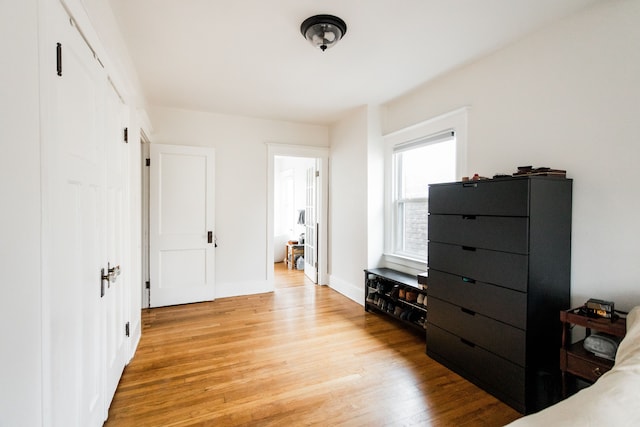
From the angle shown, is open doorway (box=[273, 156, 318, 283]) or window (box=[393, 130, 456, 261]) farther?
open doorway (box=[273, 156, 318, 283])

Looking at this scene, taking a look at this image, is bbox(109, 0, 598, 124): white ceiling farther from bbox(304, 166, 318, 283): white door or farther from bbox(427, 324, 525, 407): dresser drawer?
bbox(427, 324, 525, 407): dresser drawer

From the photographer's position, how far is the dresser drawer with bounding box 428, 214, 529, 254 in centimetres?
192

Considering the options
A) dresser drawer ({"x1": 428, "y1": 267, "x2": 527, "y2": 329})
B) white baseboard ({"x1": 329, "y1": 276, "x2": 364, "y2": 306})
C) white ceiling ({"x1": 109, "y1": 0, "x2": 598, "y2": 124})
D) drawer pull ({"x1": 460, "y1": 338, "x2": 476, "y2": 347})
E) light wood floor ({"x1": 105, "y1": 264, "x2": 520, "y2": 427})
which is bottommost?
light wood floor ({"x1": 105, "y1": 264, "x2": 520, "y2": 427})

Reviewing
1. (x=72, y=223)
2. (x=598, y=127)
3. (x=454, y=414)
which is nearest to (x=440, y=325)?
(x=454, y=414)

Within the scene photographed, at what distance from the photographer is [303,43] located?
7.96 ft

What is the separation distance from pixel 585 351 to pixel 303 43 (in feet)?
9.31

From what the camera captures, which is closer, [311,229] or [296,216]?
[311,229]

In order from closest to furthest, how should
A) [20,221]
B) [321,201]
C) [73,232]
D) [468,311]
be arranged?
1. [20,221]
2. [73,232]
3. [468,311]
4. [321,201]

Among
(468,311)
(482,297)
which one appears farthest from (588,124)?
(468,311)

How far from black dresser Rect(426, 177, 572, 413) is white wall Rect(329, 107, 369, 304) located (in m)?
1.68

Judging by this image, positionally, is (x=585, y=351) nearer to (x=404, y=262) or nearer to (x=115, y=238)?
(x=404, y=262)

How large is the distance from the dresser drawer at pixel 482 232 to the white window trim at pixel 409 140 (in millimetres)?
702

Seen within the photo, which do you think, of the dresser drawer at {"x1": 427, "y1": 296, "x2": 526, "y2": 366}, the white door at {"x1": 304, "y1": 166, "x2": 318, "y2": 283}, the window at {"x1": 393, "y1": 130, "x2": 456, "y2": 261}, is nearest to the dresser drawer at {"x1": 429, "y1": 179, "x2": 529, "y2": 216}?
the window at {"x1": 393, "y1": 130, "x2": 456, "y2": 261}

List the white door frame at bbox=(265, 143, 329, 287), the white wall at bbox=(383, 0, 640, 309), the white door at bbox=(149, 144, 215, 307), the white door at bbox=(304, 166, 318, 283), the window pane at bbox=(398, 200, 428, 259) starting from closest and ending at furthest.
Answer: the white wall at bbox=(383, 0, 640, 309) < the window pane at bbox=(398, 200, 428, 259) < the white door at bbox=(149, 144, 215, 307) < the white door frame at bbox=(265, 143, 329, 287) < the white door at bbox=(304, 166, 318, 283)
